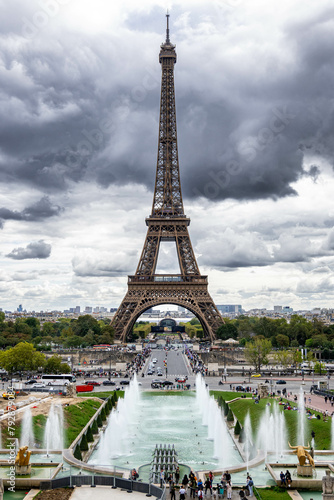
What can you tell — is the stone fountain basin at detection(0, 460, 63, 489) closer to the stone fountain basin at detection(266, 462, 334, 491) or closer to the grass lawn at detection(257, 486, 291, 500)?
the grass lawn at detection(257, 486, 291, 500)

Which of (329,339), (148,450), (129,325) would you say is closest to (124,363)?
(129,325)

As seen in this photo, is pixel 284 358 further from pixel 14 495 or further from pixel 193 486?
pixel 14 495

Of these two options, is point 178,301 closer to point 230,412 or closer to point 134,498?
point 230,412

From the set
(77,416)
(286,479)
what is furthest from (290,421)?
(77,416)

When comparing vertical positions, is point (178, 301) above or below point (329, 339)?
above

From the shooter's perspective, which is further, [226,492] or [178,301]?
[178,301]

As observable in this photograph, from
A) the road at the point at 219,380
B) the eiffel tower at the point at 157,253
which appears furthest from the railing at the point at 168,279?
the road at the point at 219,380

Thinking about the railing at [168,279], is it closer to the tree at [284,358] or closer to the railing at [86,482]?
the tree at [284,358]
